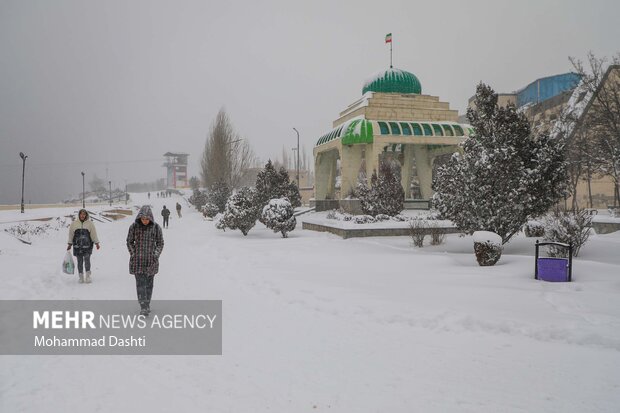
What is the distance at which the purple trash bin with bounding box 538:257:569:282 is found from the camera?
843 centimetres

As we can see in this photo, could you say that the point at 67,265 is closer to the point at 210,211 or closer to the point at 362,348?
the point at 362,348

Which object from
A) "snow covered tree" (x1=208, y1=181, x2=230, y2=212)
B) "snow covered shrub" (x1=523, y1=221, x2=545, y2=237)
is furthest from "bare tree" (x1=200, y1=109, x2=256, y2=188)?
"snow covered shrub" (x1=523, y1=221, x2=545, y2=237)

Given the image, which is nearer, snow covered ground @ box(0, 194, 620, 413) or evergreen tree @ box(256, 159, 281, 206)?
snow covered ground @ box(0, 194, 620, 413)

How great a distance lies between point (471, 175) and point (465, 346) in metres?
8.21

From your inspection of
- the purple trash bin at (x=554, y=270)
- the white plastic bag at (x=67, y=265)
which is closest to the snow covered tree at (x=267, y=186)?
the white plastic bag at (x=67, y=265)

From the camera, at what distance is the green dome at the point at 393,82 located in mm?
30531

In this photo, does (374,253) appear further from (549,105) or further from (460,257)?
(549,105)

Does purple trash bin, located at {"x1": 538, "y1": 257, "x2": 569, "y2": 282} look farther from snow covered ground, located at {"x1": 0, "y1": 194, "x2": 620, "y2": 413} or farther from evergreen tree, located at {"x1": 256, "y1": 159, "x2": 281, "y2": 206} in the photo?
evergreen tree, located at {"x1": 256, "y1": 159, "x2": 281, "y2": 206}

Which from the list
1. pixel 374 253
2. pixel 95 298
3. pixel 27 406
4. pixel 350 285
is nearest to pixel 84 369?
pixel 27 406

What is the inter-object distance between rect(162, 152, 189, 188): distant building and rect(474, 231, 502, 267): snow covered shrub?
130m

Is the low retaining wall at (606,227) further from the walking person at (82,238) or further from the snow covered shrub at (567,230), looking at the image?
the walking person at (82,238)

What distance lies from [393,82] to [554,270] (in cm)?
2448

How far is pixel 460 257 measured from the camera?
494 inches

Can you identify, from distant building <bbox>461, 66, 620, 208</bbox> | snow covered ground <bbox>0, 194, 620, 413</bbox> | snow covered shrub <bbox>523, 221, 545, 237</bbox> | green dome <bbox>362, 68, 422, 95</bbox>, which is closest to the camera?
snow covered ground <bbox>0, 194, 620, 413</bbox>
